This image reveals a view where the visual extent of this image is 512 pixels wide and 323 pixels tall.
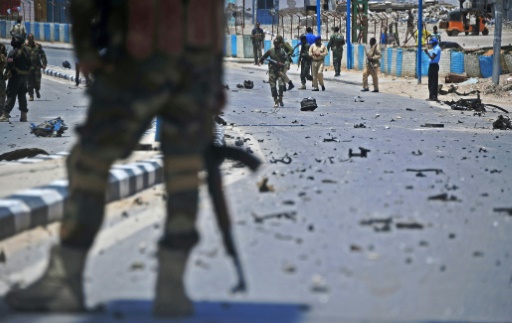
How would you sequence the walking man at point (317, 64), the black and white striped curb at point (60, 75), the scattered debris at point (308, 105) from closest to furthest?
the scattered debris at point (308, 105)
the walking man at point (317, 64)
the black and white striped curb at point (60, 75)

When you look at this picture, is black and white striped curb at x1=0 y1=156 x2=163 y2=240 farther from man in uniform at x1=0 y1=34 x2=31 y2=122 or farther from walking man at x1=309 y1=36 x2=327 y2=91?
walking man at x1=309 y1=36 x2=327 y2=91

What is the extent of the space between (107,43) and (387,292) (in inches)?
68.7

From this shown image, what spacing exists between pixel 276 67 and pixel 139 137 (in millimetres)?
21704

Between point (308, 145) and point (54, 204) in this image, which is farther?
point (308, 145)

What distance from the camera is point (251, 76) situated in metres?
42.3

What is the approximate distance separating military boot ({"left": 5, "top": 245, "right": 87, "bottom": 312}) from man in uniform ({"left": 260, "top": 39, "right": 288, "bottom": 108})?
20.6m

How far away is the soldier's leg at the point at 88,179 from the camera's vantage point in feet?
13.6

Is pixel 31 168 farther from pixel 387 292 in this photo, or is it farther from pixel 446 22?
pixel 446 22

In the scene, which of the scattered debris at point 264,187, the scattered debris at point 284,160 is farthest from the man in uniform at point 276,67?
the scattered debris at point 264,187

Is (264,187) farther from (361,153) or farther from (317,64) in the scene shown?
(317,64)

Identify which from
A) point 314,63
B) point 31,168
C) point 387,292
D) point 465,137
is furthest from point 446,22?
point 387,292

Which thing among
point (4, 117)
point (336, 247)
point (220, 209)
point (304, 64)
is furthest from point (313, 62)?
point (220, 209)

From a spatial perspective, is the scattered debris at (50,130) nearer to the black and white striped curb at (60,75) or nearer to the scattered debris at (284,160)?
the scattered debris at (284,160)

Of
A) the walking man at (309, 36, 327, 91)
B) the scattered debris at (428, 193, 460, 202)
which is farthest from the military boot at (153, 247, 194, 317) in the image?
the walking man at (309, 36, 327, 91)
